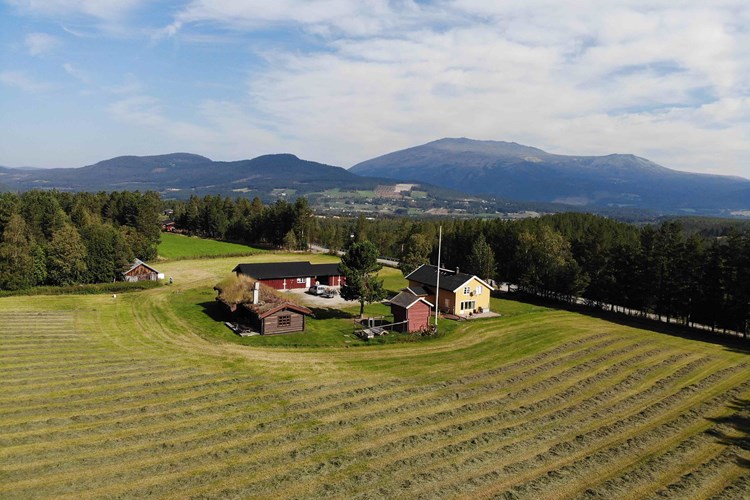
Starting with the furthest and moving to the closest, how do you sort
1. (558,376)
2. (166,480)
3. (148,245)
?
(148,245), (558,376), (166,480)

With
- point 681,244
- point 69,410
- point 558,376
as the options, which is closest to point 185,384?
point 69,410

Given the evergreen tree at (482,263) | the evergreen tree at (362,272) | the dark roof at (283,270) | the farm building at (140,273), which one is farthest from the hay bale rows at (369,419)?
the farm building at (140,273)

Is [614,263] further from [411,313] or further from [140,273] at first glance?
Result: [140,273]

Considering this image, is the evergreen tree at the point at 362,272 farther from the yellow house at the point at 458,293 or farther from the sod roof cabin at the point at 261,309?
the yellow house at the point at 458,293

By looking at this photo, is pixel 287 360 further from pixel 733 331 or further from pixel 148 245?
pixel 148 245

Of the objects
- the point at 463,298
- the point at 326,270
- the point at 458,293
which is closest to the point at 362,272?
the point at 458,293

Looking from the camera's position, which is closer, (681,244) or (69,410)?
(69,410)
